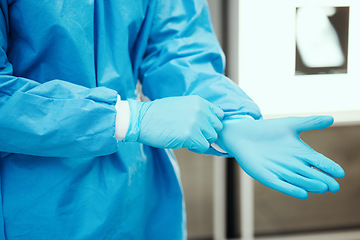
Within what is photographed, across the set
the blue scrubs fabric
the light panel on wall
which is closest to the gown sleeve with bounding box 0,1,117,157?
the blue scrubs fabric

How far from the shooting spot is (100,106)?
639mm

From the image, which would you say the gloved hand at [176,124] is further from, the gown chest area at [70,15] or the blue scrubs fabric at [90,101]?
the gown chest area at [70,15]

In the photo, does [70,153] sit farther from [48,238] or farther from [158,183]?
[158,183]

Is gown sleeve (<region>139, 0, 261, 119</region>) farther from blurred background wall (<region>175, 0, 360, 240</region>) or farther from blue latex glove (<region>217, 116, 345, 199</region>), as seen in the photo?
blurred background wall (<region>175, 0, 360, 240</region>)

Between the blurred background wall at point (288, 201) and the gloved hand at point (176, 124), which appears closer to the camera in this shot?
the gloved hand at point (176, 124)

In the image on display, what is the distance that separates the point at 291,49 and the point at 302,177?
76 centimetres

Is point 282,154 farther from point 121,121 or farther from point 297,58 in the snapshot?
point 297,58

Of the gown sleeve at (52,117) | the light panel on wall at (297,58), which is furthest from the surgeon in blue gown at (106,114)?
the light panel on wall at (297,58)

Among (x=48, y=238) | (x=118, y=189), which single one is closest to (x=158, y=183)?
(x=118, y=189)

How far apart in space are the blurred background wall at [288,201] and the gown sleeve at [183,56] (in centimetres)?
125

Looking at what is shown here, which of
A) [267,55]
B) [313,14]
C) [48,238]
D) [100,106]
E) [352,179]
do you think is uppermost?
[313,14]

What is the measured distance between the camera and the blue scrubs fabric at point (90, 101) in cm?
63

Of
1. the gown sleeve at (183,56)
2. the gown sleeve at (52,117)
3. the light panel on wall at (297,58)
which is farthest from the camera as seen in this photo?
the light panel on wall at (297,58)

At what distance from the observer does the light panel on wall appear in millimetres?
1244
